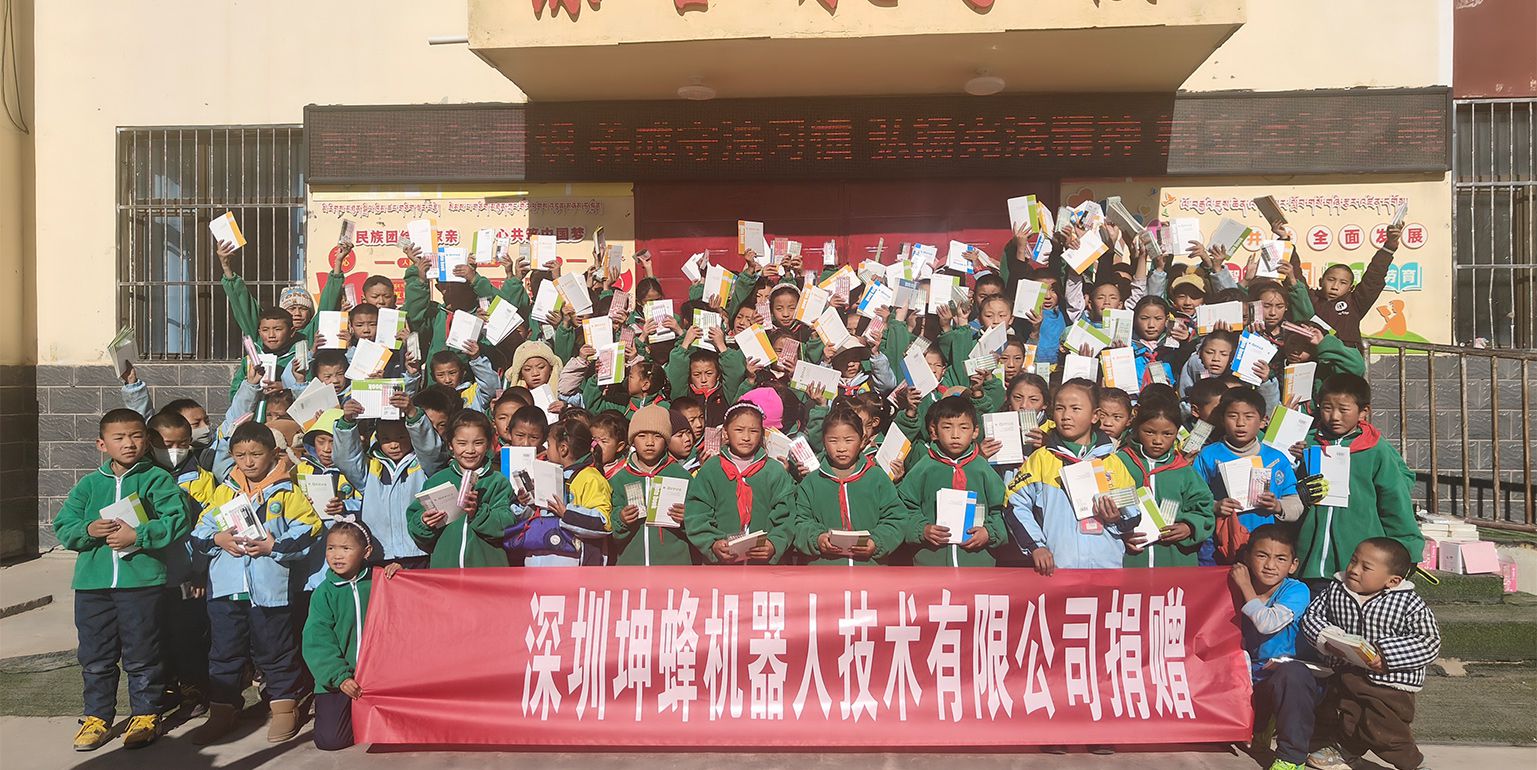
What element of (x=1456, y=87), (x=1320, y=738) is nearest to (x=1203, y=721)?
(x=1320, y=738)

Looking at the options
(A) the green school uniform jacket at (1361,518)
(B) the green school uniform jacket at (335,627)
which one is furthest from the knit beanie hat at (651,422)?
(A) the green school uniform jacket at (1361,518)

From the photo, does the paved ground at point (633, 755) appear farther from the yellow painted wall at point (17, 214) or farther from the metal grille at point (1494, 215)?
the yellow painted wall at point (17, 214)

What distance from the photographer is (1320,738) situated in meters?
4.26

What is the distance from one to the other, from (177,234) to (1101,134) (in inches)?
312

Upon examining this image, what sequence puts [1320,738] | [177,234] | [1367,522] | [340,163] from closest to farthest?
[1320,738]
[1367,522]
[340,163]
[177,234]

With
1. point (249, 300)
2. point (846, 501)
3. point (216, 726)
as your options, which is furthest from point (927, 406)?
point (249, 300)

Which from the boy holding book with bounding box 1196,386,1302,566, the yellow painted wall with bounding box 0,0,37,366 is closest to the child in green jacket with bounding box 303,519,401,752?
the boy holding book with bounding box 1196,386,1302,566

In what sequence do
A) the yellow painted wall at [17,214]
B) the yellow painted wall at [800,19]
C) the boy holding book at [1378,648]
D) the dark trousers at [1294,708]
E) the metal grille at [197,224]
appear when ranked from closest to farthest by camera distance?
the boy holding book at [1378,648], the dark trousers at [1294,708], the yellow painted wall at [800,19], the yellow painted wall at [17,214], the metal grille at [197,224]

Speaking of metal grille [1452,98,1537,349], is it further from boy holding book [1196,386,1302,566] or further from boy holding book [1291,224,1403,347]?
boy holding book [1196,386,1302,566]

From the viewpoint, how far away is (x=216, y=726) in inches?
181

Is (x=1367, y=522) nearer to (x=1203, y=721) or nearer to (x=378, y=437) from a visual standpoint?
(x=1203, y=721)

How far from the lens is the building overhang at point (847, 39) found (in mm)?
6102

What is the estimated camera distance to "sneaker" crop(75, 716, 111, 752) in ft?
14.7

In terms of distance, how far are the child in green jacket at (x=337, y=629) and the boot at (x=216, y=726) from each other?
508 millimetres
